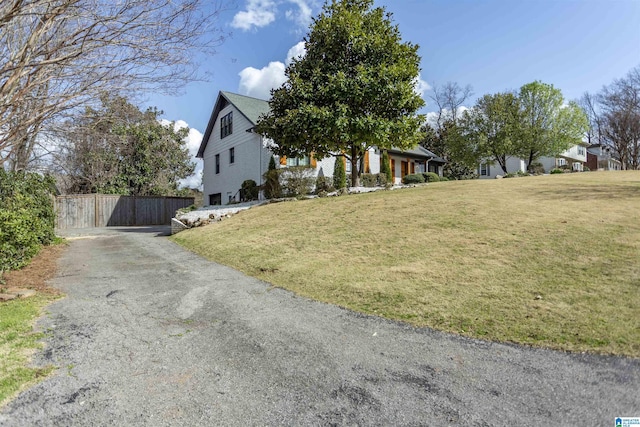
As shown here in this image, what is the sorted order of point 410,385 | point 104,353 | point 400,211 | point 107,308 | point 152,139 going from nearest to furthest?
1. point 410,385
2. point 104,353
3. point 107,308
4. point 400,211
5. point 152,139

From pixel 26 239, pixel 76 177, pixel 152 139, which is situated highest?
pixel 152 139

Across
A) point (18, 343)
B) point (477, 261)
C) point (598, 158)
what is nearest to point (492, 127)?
point (477, 261)

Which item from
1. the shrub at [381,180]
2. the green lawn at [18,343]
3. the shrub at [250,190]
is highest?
the shrub at [381,180]

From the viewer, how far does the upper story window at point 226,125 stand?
24.7m

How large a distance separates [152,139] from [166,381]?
2915 centimetres

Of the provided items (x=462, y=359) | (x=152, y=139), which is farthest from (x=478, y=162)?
(x=462, y=359)

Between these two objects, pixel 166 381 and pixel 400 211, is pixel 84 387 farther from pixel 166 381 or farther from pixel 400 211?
pixel 400 211

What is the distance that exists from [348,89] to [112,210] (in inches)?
707

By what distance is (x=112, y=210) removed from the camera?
79.8 feet

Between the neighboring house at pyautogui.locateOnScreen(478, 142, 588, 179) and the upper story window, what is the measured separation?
74.6 feet

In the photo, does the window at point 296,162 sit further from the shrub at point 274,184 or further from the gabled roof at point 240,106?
the shrub at point 274,184

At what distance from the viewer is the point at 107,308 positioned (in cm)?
550

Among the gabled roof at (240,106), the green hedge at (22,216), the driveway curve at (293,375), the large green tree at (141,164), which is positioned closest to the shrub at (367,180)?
the gabled roof at (240,106)

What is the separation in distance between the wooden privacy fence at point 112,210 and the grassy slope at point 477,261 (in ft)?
49.0
